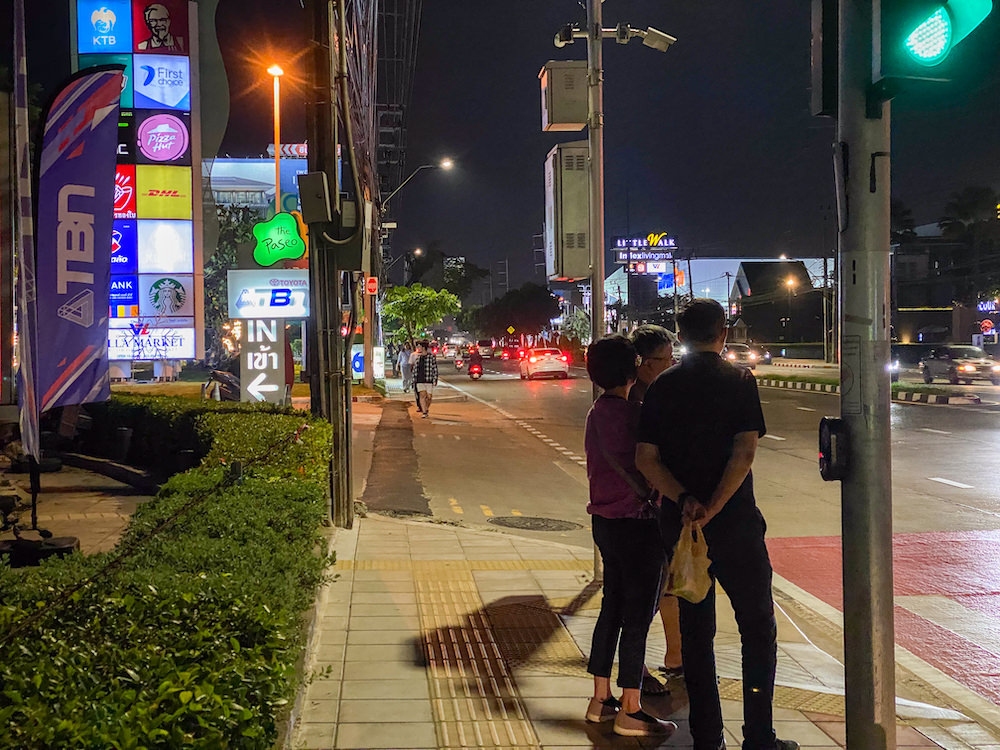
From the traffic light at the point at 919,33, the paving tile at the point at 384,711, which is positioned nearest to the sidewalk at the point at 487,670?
the paving tile at the point at 384,711

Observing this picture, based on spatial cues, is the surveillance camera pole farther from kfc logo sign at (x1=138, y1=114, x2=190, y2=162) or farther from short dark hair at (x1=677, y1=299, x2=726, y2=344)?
kfc logo sign at (x1=138, y1=114, x2=190, y2=162)

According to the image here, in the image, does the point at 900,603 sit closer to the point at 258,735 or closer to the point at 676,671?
the point at 676,671

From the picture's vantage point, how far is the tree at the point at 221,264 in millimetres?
50344

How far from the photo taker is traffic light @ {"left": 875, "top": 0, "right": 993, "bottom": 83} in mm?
3312

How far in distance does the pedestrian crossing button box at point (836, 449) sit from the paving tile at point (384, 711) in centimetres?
218

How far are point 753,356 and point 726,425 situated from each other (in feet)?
162

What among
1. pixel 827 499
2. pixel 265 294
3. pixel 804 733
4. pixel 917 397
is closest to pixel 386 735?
pixel 804 733

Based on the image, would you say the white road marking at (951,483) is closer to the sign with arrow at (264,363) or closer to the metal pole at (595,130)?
the metal pole at (595,130)

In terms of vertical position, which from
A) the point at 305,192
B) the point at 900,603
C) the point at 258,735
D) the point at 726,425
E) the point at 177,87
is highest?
the point at 177,87

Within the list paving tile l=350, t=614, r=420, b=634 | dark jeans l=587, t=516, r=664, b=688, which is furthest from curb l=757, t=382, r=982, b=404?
dark jeans l=587, t=516, r=664, b=688

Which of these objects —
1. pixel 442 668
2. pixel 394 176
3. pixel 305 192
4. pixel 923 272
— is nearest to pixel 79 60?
pixel 305 192

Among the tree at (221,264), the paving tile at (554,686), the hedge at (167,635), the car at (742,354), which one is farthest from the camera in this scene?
the car at (742,354)

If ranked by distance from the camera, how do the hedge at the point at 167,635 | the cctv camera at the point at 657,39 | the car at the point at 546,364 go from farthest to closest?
1. the car at the point at 546,364
2. the cctv camera at the point at 657,39
3. the hedge at the point at 167,635

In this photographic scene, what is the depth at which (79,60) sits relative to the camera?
2125 cm
